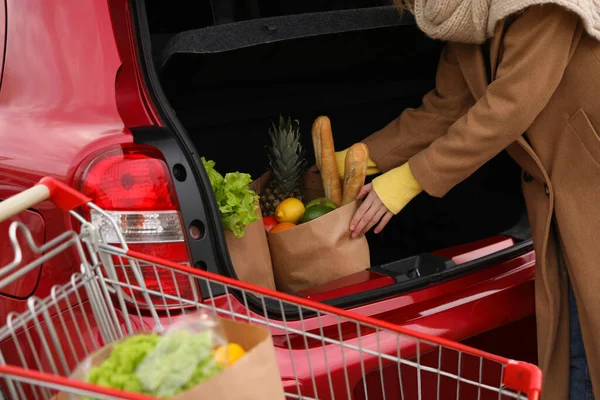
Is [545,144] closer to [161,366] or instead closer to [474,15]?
[474,15]

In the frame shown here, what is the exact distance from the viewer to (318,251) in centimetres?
176

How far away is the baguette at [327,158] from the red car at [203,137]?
0.22m

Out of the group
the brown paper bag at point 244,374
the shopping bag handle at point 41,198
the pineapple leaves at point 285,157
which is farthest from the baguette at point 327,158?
the brown paper bag at point 244,374

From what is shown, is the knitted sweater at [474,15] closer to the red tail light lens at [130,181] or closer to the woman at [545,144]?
the woman at [545,144]

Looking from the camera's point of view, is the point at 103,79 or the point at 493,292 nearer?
the point at 103,79

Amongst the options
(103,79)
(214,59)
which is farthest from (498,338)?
(103,79)

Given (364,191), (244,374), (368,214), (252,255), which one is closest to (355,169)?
(364,191)

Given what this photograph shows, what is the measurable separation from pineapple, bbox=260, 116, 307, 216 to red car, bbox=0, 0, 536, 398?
22cm

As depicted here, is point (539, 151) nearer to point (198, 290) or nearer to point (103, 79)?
point (198, 290)

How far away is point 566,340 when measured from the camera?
164 centimetres

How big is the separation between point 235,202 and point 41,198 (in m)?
0.70

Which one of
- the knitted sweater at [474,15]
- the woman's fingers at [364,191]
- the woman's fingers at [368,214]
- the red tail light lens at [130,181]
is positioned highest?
the knitted sweater at [474,15]

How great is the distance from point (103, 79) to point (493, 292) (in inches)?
42.3

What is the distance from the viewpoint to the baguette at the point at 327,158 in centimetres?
201
